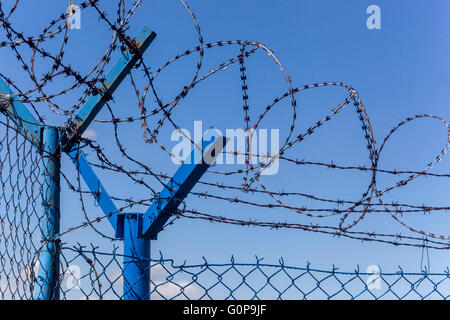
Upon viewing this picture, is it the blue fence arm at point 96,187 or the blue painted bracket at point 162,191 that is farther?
the blue fence arm at point 96,187

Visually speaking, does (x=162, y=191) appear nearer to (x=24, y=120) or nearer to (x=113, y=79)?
(x=113, y=79)

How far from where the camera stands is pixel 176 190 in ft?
12.0

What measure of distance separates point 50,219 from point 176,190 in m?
0.77

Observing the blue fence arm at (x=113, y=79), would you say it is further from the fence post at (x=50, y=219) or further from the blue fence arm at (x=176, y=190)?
the blue fence arm at (x=176, y=190)

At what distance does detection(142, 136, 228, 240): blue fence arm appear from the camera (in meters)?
3.44

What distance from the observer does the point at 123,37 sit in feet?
11.1

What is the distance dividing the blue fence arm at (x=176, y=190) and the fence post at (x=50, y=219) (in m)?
0.66

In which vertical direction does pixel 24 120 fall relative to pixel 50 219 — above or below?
above

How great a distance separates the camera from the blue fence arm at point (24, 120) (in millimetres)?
3465

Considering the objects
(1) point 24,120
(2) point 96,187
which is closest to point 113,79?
(1) point 24,120

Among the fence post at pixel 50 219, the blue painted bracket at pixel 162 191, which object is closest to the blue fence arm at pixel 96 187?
the blue painted bracket at pixel 162 191

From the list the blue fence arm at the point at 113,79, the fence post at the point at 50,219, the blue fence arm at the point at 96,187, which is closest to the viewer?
the fence post at the point at 50,219
